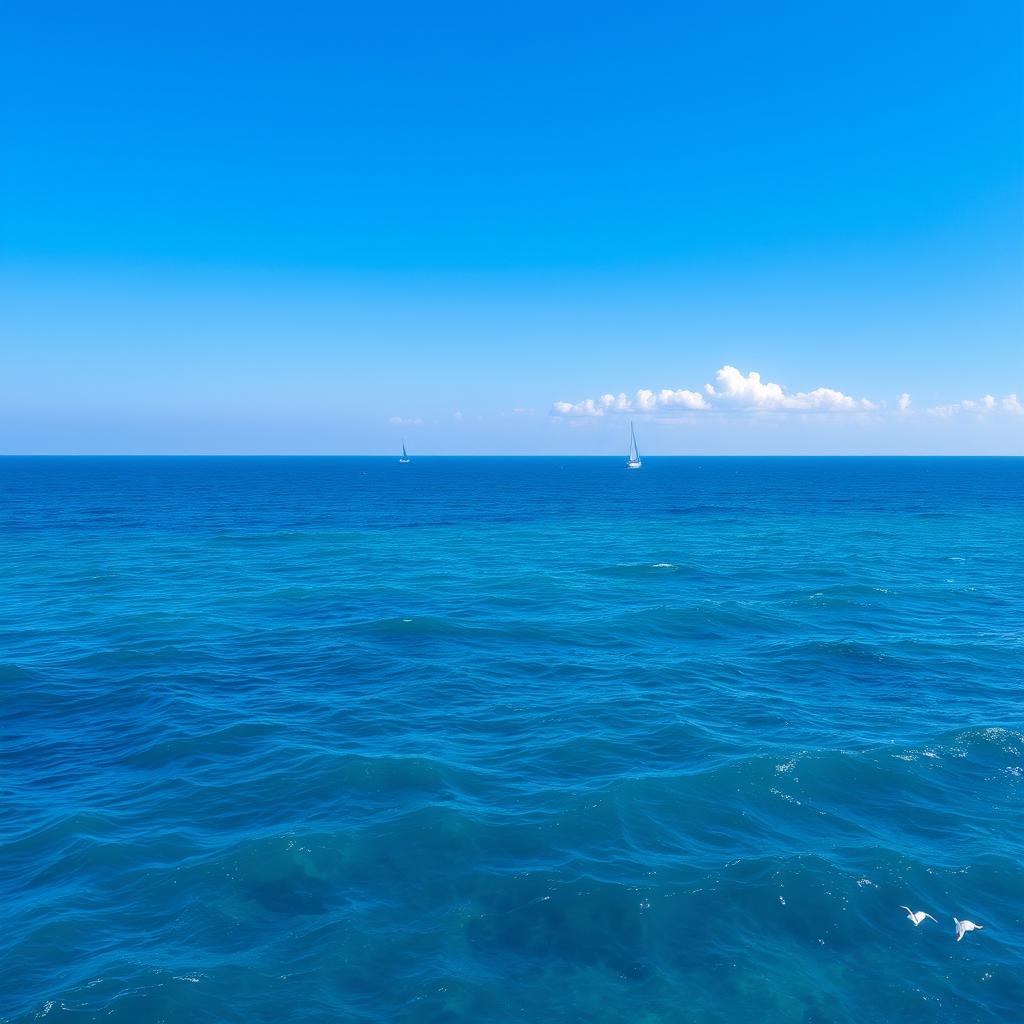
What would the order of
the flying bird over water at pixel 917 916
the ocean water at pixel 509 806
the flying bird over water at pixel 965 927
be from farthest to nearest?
1. the flying bird over water at pixel 917 916
2. the flying bird over water at pixel 965 927
3. the ocean water at pixel 509 806

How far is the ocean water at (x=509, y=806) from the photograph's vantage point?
712 inches

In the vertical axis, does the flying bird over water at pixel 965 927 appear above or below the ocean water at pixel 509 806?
below

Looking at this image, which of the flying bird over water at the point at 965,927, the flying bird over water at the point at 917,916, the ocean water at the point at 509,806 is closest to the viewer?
the ocean water at the point at 509,806

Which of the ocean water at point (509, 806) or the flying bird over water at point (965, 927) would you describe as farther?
the flying bird over water at point (965, 927)

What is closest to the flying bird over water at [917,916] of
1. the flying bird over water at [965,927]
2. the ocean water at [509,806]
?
the ocean water at [509,806]

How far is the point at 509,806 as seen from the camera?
26266 mm

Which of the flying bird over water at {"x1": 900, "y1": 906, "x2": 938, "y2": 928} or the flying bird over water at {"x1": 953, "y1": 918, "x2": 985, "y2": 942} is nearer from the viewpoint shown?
the flying bird over water at {"x1": 953, "y1": 918, "x2": 985, "y2": 942}

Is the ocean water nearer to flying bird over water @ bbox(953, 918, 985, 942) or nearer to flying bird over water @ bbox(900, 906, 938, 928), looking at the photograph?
flying bird over water @ bbox(900, 906, 938, 928)

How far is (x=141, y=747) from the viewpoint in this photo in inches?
1222

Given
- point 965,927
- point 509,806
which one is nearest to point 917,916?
point 965,927

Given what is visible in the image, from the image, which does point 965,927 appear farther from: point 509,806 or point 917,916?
point 509,806

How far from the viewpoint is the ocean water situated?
18078 mm

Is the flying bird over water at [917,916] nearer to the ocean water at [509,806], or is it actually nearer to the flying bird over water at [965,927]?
the ocean water at [509,806]

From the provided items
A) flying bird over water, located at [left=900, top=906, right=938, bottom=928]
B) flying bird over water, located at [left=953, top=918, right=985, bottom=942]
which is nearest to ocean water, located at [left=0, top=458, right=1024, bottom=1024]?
flying bird over water, located at [left=900, top=906, right=938, bottom=928]
